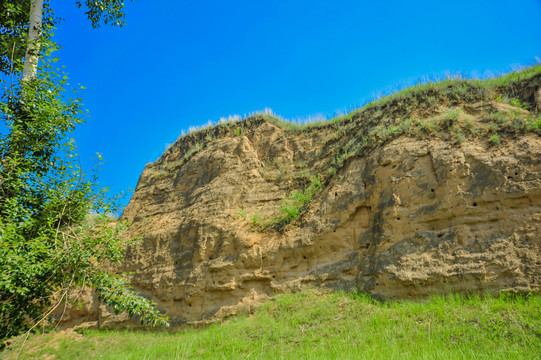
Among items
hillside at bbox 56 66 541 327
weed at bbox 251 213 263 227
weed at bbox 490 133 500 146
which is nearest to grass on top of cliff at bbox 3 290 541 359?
hillside at bbox 56 66 541 327

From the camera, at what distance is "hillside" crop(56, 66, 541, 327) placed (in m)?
9.64

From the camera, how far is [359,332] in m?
9.04

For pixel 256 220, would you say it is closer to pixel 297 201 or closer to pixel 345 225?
pixel 297 201

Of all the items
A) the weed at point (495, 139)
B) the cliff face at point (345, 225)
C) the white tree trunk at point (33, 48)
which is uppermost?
the white tree trunk at point (33, 48)

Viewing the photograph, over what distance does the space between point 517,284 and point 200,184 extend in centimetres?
1213

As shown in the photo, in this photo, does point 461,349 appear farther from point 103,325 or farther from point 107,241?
point 103,325

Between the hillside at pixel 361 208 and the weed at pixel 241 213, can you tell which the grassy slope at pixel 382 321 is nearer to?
the hillside at pixel 361 208

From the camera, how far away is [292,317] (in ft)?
34.8

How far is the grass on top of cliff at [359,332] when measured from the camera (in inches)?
292

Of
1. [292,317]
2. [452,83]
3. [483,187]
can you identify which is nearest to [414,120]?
[452,83]

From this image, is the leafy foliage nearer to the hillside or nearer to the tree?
the hillside

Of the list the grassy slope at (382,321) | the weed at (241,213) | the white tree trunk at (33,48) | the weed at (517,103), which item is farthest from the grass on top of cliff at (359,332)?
the weed at (517,103)

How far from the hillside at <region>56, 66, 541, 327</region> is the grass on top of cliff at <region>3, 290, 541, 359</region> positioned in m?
0.52

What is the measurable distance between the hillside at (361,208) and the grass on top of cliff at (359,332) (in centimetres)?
52
